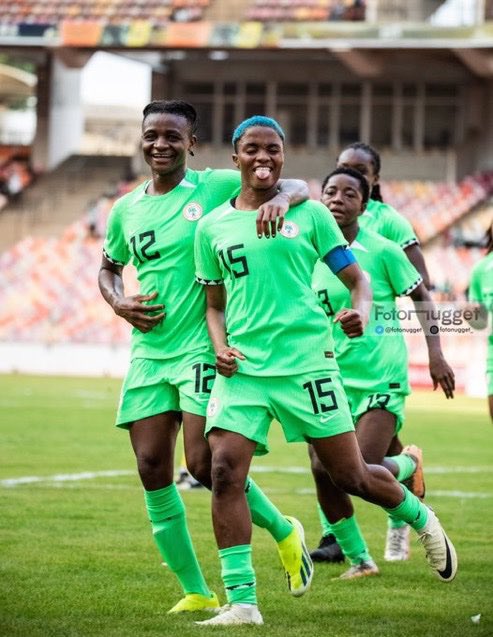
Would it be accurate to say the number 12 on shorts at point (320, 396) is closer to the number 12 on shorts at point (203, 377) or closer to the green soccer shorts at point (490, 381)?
the number 12 on shorts at point (203, 377)

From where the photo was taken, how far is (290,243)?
6.71 meters

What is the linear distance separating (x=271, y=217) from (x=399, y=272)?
2242mm

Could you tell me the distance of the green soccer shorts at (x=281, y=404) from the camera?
21.9ft

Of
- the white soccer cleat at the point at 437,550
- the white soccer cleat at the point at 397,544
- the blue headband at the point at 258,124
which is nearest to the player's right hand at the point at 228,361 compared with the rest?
the blue headband at the point at 258,124

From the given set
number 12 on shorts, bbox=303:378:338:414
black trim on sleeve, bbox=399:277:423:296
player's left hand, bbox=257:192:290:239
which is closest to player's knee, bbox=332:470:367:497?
number 12 on shorts, bbox=303:378:338:414

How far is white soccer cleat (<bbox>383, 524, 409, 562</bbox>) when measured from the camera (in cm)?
925

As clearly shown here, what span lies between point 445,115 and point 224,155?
646 cm

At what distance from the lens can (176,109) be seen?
7.25 meters

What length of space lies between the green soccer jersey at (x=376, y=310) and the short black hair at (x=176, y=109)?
171cm

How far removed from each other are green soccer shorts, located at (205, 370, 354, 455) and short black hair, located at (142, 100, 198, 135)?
1.37 metres

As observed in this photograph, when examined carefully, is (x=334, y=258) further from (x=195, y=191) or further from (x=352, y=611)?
(x=352, y=611)

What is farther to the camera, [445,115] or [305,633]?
[445,115]

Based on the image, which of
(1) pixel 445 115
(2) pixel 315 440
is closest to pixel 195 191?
(2) pixel 315 440

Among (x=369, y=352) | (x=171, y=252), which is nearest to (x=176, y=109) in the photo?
(x=171, y=252)
